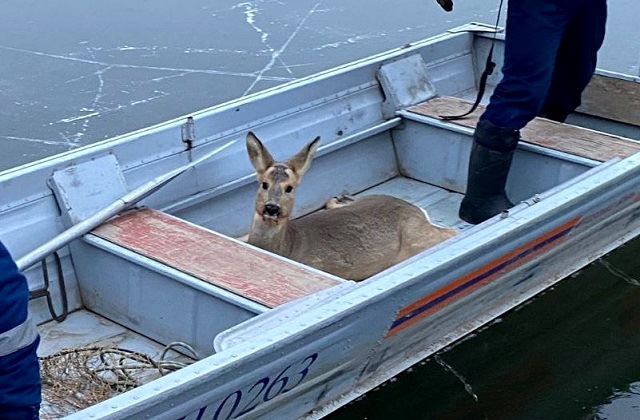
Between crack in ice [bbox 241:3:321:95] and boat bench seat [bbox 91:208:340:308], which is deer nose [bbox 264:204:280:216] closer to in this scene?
boat bench seat [bbox 91:208:340:308]

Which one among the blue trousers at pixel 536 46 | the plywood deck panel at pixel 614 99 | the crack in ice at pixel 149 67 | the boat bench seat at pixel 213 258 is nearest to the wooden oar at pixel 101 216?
the boat bench seat at pixel 213 258

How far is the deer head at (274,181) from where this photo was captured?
4617mm

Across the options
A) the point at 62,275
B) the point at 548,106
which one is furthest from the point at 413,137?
the point at 62,275

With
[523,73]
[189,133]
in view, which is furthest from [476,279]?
[189,133]

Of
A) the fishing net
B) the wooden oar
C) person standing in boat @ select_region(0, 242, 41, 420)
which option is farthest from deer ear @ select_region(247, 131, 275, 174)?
person standing in boat @ select_region(0, 242, 41, 420)

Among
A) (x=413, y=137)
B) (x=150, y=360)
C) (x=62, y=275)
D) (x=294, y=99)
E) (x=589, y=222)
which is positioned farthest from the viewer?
(x=413, y=137)

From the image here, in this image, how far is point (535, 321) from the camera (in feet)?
17.3

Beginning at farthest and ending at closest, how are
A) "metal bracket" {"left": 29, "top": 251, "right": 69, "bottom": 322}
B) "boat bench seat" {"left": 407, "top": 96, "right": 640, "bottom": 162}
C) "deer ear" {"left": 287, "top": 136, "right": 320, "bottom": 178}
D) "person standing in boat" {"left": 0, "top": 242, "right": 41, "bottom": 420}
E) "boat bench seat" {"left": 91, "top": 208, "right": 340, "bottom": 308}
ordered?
"boat bench seat" {"left": 407, "top": 96, "right": 640, "bottom": 162} → "deer ear" {"left": 287, "top": 136, "right": 320, "bottom": 178} → "metal bracket" {"left": 29, "top": 251, "right": 69, "bottom": 322} → "boat bench seat" {"left": 91, "top": 208, "right": 340, "bottom": 308} → "person standing in boat" {"left": 0, "top": 242, "right": 41, "bottom": 420}

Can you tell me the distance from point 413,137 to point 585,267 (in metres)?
1.12

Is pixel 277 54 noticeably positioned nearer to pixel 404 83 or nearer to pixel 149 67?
pixel 149 67

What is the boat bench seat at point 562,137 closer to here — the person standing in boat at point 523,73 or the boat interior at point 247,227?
the boat interior at point 247,227

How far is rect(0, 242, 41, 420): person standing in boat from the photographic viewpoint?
2.64 m

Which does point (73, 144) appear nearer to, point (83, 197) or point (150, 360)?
point (83, 197)

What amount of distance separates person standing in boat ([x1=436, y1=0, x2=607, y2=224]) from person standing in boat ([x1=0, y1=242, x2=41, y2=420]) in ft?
8.75
